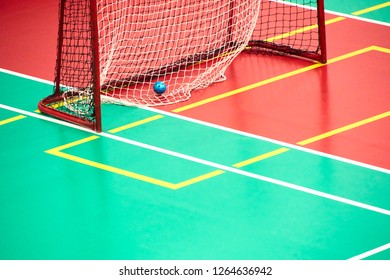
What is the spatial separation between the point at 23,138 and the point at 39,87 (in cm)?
143

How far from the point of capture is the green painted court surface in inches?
348

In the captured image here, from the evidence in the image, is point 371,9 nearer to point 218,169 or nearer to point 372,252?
point 218,169

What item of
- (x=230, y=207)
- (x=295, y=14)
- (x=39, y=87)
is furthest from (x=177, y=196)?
(x=295, y=14)

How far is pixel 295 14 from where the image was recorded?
47.5 ft

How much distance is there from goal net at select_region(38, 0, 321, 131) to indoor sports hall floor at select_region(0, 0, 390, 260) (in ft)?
0.72

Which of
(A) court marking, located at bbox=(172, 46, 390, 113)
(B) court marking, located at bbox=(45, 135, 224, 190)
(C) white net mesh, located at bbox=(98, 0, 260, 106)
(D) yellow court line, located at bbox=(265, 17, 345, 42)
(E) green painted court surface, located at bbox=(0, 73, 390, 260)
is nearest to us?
(E) green painted court surface, located at bbox=(0, 73, 390, 260)

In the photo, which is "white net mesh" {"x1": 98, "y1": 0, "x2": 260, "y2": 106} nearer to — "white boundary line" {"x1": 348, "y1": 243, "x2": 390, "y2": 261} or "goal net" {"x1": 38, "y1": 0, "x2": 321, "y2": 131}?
"goal net" {"x1": 38, "y1": 0, "x2": 321, "y2": 131}

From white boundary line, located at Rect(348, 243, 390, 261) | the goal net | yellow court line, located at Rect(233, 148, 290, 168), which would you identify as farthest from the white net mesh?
white boundary line, located at Rect(348, 243, 390, 261)

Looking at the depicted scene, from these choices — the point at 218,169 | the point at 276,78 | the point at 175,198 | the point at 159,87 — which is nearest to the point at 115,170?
the point at 175,198

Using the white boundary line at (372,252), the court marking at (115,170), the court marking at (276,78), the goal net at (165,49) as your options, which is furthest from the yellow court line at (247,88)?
the white boundary line at (372,252)

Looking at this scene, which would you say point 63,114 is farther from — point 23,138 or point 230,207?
point 230,207

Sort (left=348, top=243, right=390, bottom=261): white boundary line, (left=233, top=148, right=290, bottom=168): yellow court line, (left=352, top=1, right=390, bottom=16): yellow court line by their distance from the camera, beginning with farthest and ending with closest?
1. (left=352, top=1, right=390, bottom=16): yellow court line
2. (left=233, top=148, right=290, bottom=168): yellow court line
3. (left=348, top=243, right=390, bottom=261): white boundary line

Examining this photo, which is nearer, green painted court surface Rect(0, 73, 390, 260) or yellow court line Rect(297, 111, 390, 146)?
green painted court surface Rect(0, 73, 390, 260)

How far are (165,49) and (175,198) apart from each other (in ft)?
12.8
